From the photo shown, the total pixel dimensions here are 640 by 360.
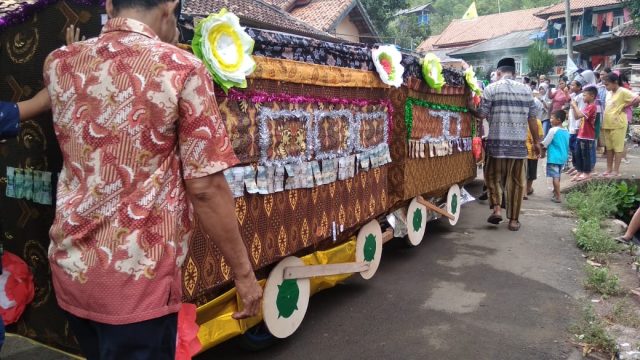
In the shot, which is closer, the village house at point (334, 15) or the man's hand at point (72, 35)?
the man's hand at point (72, 35)

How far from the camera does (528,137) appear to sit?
7.66 meters

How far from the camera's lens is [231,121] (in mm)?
2619

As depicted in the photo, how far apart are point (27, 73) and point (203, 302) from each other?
135cm

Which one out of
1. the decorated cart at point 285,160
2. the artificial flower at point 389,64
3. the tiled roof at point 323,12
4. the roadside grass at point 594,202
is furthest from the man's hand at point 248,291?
the tiled roof at point 323,12

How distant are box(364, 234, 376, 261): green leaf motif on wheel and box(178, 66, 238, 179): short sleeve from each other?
2912 millimetres

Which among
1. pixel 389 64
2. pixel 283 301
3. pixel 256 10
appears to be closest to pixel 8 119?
pixel 283 301

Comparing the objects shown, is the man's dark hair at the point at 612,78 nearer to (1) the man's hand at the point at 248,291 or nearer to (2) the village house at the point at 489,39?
(1) the man's hand at the point at 248,291

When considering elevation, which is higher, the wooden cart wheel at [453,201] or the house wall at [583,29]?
the house wall at [583,29]

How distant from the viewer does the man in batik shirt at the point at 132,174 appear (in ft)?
4.91

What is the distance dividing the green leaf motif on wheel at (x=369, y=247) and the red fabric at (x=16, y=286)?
8.36 feet

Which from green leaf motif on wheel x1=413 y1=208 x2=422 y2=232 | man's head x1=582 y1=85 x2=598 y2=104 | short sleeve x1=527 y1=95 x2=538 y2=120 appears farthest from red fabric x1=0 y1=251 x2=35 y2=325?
man's head x1=582 y1=85 x2=598 y2=104

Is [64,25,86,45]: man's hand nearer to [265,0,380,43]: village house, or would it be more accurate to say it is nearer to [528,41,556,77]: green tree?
[265,0,380,43]: village house

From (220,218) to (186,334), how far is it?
96 cm

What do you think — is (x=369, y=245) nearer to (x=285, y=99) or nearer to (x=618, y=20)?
(x=285, y=99)
